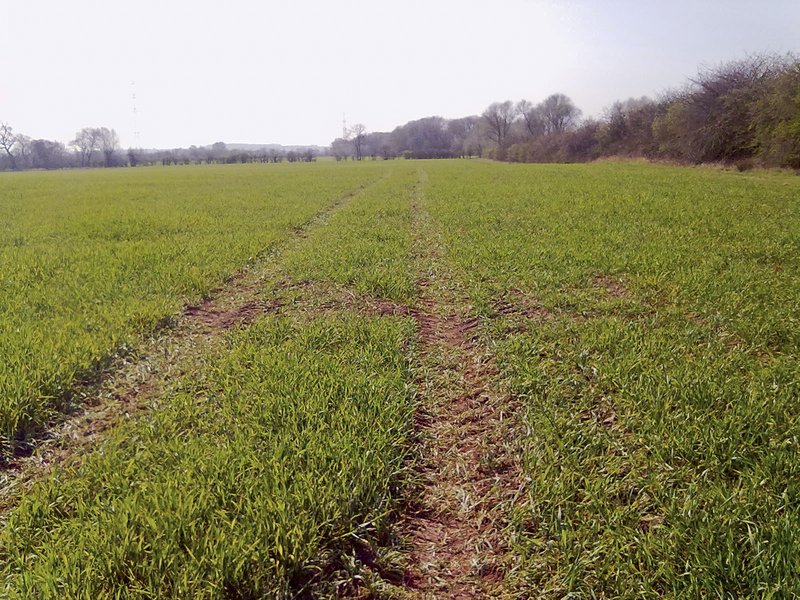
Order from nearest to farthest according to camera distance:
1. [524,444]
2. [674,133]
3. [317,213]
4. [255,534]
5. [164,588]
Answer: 1. [164,588]
2. [255,534]
3. [524,444]
4. [317,213]
5. [674,133]

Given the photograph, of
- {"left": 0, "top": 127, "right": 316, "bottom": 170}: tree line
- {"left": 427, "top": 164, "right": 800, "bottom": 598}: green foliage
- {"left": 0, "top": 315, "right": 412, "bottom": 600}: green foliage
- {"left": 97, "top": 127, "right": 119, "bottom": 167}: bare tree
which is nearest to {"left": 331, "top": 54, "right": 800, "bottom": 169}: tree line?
{"left": 427, "top": 164, "right": 800, "bottom": 598}: green foliage

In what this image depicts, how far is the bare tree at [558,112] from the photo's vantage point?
105375mm

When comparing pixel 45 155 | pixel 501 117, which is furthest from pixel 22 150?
pixel 501 117

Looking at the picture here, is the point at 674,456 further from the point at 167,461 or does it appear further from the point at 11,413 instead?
the point at 11,413

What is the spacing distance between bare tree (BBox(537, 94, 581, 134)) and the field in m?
115

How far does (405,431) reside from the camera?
9.93 ft

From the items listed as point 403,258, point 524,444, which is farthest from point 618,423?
point 403,258

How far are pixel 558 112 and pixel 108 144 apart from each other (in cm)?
13454

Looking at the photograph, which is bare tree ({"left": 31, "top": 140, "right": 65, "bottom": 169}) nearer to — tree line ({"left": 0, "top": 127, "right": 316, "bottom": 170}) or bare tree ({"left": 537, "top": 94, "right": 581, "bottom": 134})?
tree line ({"left": 0, "top": 127, "right": 316, "bottom": 170})

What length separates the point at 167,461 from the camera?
8.53 ft

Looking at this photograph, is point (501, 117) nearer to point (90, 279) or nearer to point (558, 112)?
point (558, 112)

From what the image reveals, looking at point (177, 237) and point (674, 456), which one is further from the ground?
point (177, 237)

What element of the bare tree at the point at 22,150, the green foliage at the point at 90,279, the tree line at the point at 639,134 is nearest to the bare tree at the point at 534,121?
the tree line at the point at 639,134

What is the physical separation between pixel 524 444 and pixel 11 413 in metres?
3.81
